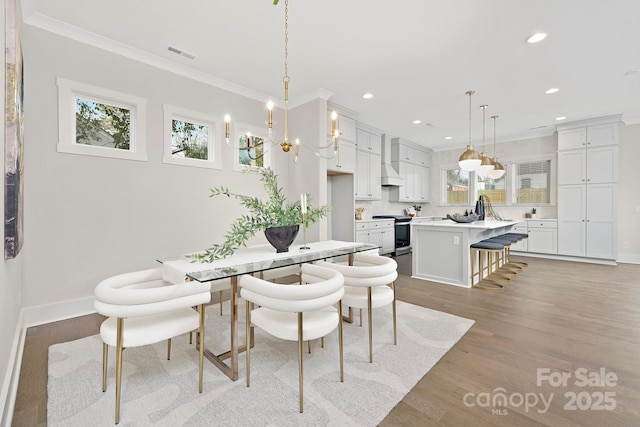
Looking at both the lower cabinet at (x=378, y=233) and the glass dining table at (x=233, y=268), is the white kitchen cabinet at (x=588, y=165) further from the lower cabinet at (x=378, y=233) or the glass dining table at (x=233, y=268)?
the glass dining table at (x=233, y=268)

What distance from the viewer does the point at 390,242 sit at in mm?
6184

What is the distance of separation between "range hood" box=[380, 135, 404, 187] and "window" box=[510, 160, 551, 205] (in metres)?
2.80

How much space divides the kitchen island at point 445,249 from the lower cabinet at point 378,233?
119 centimetres

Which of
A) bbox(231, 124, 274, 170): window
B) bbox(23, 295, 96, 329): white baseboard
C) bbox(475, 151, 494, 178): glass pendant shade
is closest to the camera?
bbox(23, 295, 96, 329): white baseboard

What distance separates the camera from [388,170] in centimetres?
648

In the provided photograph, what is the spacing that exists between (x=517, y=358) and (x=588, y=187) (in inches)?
211

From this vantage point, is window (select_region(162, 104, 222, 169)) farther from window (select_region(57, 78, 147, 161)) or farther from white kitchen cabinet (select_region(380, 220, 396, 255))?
white kitchen cabinet (select_region(380, 220, 396, 255))

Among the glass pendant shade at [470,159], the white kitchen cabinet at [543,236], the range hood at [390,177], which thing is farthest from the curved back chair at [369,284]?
the white kitchen cabinet at [543,236]

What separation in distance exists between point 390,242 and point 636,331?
12.9ft

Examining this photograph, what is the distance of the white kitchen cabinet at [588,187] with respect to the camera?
5289 millimetres

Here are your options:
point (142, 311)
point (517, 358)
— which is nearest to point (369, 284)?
point (517, 358)

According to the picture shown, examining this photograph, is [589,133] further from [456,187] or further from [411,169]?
[411,169]

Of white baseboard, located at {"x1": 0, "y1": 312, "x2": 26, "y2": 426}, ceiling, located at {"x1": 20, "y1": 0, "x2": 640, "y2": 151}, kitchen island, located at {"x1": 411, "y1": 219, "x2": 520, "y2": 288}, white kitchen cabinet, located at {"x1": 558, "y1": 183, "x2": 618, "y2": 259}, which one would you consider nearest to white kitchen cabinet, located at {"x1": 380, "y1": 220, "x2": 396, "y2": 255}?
kitchen island, located at {"x1": 411, "y1": 219, "x2": 520, "y2": 288}

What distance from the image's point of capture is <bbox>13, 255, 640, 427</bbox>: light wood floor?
4.99 ft
